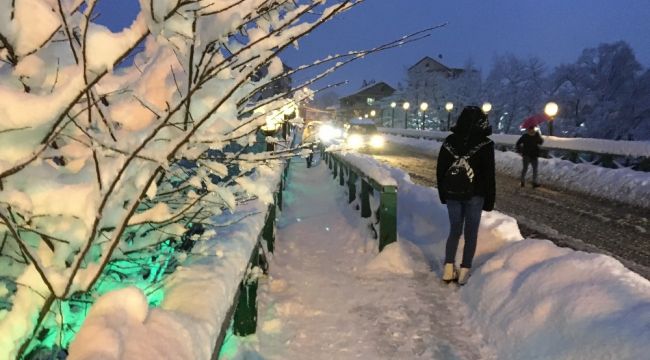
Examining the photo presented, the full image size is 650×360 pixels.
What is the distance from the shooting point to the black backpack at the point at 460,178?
16.6 ft

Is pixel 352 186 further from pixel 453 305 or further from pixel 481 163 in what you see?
pixel 453 305

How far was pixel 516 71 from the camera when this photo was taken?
60.7 metres

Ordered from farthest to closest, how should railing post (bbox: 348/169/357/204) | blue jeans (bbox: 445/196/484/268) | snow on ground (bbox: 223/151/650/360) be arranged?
railing post (bbox: 348/169/357/204)
blue jeans (bbox: 445/196/484/268)
snow on ground (bbox: 223/151/650/360)

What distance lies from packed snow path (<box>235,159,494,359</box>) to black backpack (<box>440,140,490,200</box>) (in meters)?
0.97

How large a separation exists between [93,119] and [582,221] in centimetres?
925

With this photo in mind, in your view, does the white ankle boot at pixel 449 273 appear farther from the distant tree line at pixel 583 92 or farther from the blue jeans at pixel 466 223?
the distant tree line at pixel 583 92

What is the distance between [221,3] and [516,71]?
64.6 meters

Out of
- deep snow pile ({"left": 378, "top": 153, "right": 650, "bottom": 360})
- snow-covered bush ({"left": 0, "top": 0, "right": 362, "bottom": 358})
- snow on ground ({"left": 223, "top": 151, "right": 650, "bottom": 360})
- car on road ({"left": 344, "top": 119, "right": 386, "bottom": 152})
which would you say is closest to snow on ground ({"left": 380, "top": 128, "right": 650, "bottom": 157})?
snow on ground ({"left": 223, "top": 151, "right": 650, "bottom": 360})

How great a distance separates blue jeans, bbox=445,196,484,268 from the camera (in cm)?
518

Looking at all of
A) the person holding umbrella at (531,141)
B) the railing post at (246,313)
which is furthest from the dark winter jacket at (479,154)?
the person holding umbrella at (531,141)

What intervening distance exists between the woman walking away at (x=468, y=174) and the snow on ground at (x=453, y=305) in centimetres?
42

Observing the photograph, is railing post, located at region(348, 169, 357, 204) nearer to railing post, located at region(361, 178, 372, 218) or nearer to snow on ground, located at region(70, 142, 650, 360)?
railing post, located at region(361, 178, 372, 218)

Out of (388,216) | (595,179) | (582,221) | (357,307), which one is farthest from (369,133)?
(357,307)

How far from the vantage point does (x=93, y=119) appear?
180 cm
